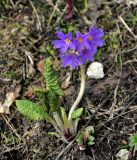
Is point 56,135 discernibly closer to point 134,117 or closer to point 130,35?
point 134,117

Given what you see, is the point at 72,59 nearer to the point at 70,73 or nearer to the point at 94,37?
the point at 94,37

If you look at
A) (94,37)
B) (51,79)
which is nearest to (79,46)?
(94,37)

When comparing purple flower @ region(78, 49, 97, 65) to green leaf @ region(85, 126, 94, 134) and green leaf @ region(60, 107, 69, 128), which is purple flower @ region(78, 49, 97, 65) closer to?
green leaf @ region(60, 107, 69, 128)

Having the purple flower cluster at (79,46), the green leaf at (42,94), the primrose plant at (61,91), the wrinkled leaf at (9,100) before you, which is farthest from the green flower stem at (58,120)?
the wrinkled leaf at (9,100)

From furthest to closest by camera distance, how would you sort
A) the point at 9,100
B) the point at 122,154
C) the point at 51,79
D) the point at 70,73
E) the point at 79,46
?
the point at 70,73 < the point at 9,100 < the point at 122,154 < the point at 51,79 < the point at 79,46

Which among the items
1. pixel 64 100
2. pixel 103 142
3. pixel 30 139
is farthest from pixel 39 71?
pixel 103 142

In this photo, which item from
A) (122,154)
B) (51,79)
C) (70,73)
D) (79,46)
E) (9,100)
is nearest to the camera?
(79,46)

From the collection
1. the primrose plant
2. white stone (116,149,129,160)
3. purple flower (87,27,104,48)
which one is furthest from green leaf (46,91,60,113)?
white stone (116,149,129,160)
